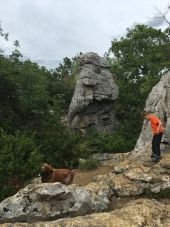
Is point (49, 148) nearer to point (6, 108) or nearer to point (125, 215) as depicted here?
point (6, 108)

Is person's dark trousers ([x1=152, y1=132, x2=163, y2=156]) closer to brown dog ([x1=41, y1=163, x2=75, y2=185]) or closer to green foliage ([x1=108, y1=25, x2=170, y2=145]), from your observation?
brown dog ([x1=41, y1=163, x2=75, y2=185])

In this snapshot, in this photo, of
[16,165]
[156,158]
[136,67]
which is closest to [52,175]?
[16,165]

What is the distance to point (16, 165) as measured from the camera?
37.9 ft

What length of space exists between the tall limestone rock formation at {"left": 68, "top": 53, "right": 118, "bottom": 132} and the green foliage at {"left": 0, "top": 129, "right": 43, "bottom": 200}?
19.9m

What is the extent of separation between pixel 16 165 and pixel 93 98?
21.7m

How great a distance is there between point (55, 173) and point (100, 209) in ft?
9.40

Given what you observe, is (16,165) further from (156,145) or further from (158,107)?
(158,107)

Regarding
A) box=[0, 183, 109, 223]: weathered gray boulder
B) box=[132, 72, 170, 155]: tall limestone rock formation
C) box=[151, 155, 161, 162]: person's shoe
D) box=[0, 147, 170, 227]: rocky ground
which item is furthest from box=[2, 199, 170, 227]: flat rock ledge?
box=[132, 72, 170, 155]: tall limestone rock formation

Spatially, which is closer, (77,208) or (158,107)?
(77,208)

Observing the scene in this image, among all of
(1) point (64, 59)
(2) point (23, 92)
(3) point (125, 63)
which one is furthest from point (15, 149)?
(1) point (64, 59)

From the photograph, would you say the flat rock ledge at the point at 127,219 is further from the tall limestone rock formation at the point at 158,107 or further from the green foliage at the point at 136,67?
the green foliage at the point at 136,67

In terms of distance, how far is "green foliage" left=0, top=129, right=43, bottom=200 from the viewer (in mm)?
11172

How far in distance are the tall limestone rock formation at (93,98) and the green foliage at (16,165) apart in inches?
784

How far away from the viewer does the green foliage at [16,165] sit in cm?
1117
